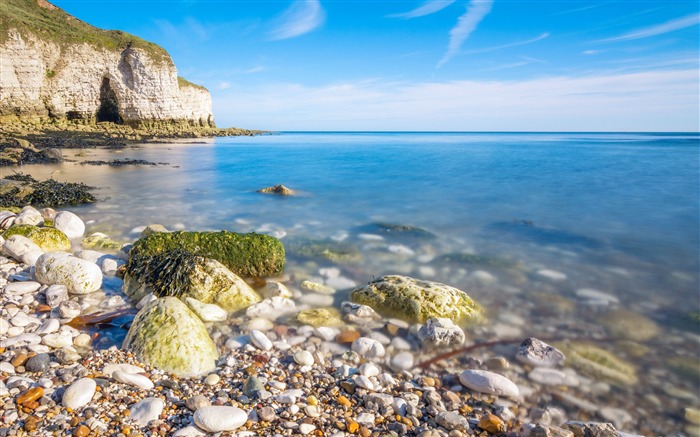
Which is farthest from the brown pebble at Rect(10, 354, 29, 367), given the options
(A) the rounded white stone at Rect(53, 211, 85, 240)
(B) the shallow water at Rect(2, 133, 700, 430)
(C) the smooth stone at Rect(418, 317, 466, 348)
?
(A) the rounded white stone at Rect(53, 211, 85, 240)

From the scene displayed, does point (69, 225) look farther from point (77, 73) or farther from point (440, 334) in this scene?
point (77, 73)

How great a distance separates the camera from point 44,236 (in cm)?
618

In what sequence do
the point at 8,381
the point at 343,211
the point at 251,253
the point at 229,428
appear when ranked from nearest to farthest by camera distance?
the point at 229,428, the point at 8,381, the point at 251,253, the point at 343,211

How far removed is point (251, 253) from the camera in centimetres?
575

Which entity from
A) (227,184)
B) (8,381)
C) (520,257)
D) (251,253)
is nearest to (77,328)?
(8,381)

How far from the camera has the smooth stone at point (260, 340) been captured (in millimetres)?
3641

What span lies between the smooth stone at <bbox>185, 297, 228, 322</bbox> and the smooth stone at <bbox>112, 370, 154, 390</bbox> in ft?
4.50

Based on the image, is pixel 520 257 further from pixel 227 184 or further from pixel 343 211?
pixel 227 184

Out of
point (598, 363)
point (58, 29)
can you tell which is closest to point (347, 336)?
point (598, 363)

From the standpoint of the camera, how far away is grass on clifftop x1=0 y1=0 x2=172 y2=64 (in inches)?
1501

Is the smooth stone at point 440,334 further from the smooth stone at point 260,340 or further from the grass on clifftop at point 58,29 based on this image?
the grass on clifftop at point 58,29

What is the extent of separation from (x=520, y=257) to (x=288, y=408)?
5791 millimetres

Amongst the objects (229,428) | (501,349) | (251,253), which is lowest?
(501,349)

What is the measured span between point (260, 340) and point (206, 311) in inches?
38.8
